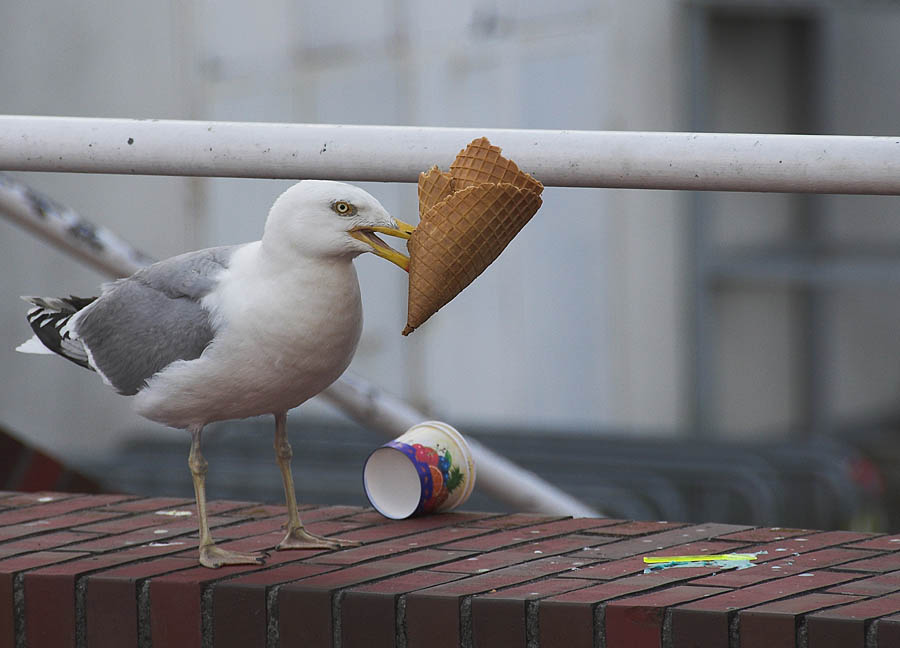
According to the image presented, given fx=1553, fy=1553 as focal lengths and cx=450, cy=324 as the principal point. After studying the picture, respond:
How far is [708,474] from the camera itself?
7.12 metres

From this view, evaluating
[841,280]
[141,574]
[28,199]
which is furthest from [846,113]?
[141,574]

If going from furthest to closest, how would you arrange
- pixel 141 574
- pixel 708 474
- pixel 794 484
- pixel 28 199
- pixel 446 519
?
1. pixel 794 484
2. pixel 708 474
3. pixel 28 199
4. pixel 446 519
5. pixel 141 574

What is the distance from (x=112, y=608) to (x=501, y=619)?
0.64m

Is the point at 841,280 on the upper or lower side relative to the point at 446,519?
upper

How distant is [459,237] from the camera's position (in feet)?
6.86

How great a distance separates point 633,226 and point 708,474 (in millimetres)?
1948

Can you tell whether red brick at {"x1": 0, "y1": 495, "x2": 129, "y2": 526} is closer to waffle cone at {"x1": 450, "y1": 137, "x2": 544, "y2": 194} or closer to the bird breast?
the bird breast

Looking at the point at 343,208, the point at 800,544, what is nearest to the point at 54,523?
the point at 343,208

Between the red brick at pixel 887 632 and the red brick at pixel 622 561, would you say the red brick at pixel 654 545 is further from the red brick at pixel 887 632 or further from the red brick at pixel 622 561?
the red brick at pixel 887 632

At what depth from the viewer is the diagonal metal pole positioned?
3459 mm

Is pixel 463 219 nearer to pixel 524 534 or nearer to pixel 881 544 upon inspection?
pixel 524 534

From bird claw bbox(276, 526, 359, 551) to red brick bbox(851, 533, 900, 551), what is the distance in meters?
0.88

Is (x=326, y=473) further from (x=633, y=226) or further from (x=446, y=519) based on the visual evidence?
(x=446, y=519)

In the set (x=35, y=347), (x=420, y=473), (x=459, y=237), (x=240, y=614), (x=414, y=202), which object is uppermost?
(x=414, y=202)
